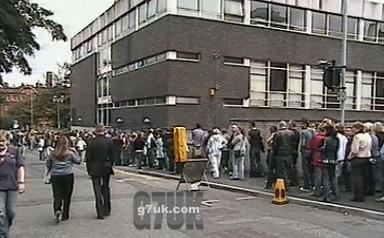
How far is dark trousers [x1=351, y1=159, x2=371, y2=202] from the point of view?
11922 mm

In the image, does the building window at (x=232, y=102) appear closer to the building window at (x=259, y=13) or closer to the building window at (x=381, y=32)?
the building window at (x=259, y=13)

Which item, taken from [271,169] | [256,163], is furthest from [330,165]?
[256,163]

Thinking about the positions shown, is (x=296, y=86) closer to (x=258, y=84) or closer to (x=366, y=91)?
(x=258, y=84)

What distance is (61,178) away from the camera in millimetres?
9945

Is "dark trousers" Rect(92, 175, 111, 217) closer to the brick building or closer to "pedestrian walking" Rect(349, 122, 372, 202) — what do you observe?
"pedestrian walking" Rect(349, 122, 372, 202)

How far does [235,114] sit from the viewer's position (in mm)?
32656

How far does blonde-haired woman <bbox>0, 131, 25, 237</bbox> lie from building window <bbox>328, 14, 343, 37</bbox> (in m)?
32.8

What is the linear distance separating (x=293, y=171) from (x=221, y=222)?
5.31m

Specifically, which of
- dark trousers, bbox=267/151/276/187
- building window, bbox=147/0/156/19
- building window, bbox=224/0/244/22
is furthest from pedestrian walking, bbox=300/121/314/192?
building window, bbox=147/0/156/19

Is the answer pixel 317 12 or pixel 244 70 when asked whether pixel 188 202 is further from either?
pixel 317 12

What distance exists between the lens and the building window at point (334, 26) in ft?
124

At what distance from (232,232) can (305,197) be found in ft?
14.3

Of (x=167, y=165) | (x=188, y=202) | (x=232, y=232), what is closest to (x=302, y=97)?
(x=167, y=165)

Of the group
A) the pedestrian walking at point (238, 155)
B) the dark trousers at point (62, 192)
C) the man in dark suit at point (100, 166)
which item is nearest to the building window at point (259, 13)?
the pedestrian walking at point (238, 155)
